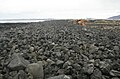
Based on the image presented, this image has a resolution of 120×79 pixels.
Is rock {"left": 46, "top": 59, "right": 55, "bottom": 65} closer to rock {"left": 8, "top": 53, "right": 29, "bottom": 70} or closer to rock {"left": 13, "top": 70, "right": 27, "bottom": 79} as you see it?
rock {"left": 8, "top": 53, "right": 29, "bottom": 70}

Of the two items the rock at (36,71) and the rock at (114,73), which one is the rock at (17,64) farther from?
the rock at (114,73)

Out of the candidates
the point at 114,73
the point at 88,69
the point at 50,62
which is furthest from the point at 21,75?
the point at 114,73

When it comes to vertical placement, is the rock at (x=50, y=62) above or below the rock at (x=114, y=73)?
above

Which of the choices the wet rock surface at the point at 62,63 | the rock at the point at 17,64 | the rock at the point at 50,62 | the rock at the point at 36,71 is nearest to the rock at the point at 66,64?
the wet rock surface at the point at 62,63

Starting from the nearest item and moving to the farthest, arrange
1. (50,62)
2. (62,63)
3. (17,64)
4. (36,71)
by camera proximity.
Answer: (36,71) → (17,64) → (62,63) → (50,62)

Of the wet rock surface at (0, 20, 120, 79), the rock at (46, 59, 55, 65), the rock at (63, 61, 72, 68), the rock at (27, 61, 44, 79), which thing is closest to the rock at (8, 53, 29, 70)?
the wet rock surface at (0, 20, 120, 79)

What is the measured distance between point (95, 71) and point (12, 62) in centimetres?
256

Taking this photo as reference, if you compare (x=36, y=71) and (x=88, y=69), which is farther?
(x=88, y=69)

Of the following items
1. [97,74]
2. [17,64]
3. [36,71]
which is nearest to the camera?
[97,74]

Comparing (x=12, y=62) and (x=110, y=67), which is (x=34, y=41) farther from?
(x=110, y=67)

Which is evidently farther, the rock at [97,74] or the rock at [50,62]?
the rock at [50,62]

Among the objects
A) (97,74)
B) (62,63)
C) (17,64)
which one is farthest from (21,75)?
(97,74)

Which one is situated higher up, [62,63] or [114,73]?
[62,63]

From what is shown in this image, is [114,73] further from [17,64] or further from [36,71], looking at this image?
[17,64]
